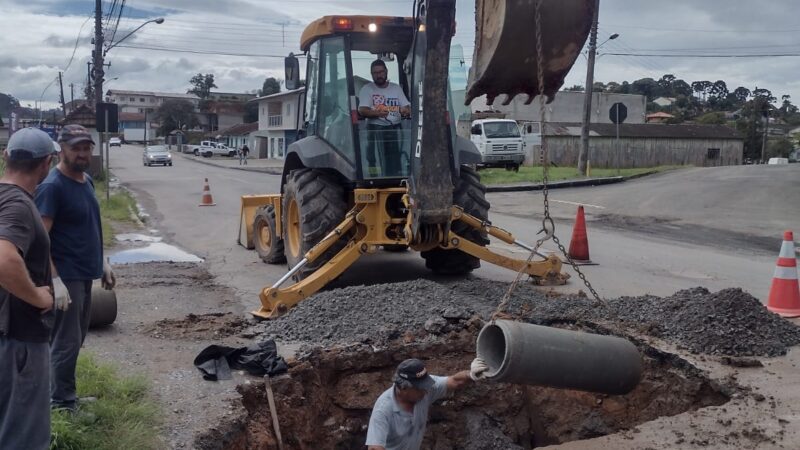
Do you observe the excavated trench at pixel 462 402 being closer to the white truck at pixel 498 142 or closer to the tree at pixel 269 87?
the white truck at pixel 498 142

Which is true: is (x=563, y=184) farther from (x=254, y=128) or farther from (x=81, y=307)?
(x=254, y=128)

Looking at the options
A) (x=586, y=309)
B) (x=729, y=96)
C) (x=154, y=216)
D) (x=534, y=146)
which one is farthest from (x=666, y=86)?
(x=586, y=309)

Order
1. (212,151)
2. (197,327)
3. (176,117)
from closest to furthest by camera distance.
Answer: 1. (197,327)
2. (212,151)
3. (176,117)

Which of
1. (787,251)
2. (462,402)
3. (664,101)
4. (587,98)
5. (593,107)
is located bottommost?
(462,402)

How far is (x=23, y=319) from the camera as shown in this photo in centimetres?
342

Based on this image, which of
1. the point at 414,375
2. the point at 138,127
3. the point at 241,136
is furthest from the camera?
the point at 138,127

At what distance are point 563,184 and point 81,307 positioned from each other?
21.1 metres

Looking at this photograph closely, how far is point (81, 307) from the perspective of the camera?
460cm

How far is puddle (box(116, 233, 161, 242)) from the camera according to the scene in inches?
525

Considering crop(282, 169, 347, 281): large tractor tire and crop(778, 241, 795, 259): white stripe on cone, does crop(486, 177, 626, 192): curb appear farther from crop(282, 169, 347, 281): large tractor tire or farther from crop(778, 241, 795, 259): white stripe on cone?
crop(778, 241, 795, 259): white stripe on cone

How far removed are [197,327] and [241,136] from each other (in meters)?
75.5

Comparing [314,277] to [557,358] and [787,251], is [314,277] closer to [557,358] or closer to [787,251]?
[557,358]

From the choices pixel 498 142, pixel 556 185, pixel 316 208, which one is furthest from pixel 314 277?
pixel 498 142

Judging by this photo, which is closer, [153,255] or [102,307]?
[102,307]
